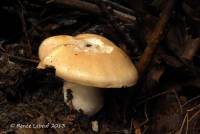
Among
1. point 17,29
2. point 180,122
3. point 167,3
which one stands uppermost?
point 167,3

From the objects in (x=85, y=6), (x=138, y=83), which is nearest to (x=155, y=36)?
(x=138, y=83)

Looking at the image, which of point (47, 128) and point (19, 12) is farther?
point (19, 12)

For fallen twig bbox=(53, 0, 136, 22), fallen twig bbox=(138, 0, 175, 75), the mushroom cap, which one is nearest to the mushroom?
the mushroom cap

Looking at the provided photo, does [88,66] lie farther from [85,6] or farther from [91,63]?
[85,6]

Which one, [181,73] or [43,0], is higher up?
[43,0]

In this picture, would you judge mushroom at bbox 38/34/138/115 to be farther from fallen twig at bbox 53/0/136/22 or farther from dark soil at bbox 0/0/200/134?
fallen twig at bbox 53/0/136/22

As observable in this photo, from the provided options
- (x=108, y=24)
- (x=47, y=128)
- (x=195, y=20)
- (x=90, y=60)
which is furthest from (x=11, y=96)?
(x=195, y=20)

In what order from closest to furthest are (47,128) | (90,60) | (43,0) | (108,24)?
(90,60) → (47,128) → (108,24) → (43,0)

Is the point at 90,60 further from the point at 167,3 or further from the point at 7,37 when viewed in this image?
the point at 7,37
